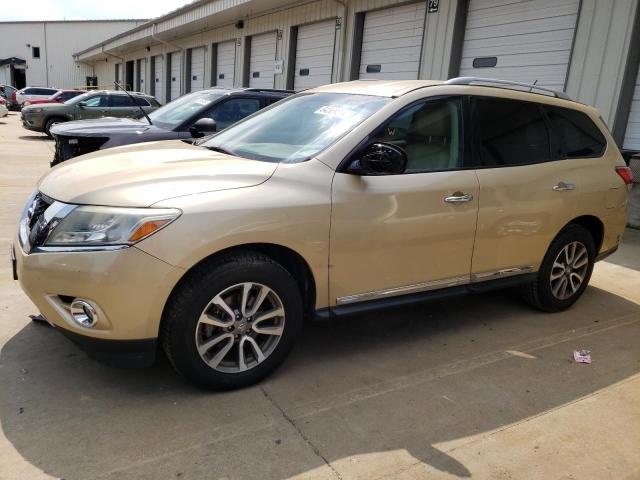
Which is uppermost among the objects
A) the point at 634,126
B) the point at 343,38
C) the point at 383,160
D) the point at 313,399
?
the point at 343,38

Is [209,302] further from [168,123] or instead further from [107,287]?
[168,123]

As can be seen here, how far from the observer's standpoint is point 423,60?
1086 cm

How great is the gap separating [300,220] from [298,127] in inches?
35.6

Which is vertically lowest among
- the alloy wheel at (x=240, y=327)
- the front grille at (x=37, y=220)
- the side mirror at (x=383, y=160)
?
the alloy wheel at (x=240, y=327)

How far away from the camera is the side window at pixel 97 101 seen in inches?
628

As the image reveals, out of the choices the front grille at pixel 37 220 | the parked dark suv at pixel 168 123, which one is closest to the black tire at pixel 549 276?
the front grille at pixel 37 220

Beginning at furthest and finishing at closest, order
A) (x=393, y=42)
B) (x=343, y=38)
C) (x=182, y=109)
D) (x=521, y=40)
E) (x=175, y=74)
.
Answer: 1. (x=175, y=74)
2. (x=343, y=38)
3. (x=393, y=42)
4. (x=521, y=40)
5. (x=182, y=109)

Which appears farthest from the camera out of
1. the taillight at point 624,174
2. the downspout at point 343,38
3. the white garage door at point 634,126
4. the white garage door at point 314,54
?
the white garage door at point 314,54

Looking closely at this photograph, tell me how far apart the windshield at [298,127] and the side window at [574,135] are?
1.68 meters

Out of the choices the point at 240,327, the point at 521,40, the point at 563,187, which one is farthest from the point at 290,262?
the point at 521,40

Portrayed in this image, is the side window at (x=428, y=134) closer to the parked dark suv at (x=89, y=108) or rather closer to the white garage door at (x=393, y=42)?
the white garage door at (x=393, y=42)

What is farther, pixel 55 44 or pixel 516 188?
pixel 55 44

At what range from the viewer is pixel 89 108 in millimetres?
15945

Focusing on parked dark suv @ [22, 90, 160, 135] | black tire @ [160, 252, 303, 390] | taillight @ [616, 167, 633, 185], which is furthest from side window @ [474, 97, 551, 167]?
parked dark suv @ [22, 90, 160, 135]
